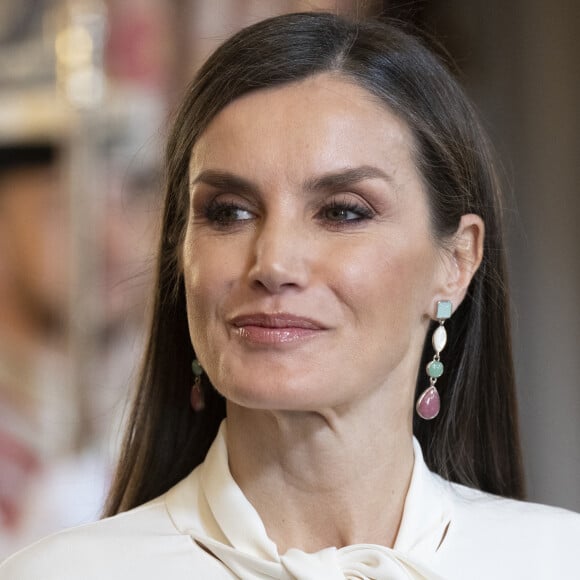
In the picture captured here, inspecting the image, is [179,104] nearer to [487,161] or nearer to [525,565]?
[487,161]

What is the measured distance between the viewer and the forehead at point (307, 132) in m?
1.61

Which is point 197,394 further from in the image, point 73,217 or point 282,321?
point 73,217

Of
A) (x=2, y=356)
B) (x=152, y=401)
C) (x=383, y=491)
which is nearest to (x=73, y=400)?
(x=2, y=356)

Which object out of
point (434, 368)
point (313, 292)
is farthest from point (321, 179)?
point (434, 368)

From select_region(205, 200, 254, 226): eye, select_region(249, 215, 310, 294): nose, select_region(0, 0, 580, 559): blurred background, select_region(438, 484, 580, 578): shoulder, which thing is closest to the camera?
select_region(249, 215, 310, 294): nose

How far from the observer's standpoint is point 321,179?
1607 millimetres

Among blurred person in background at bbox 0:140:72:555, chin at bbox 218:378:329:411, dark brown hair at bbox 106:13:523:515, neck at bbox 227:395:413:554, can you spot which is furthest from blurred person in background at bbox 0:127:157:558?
chin at bbox 218:378:329:411

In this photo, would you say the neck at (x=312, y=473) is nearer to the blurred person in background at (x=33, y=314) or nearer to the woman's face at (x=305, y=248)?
the woman's face at (x=305, y=248)

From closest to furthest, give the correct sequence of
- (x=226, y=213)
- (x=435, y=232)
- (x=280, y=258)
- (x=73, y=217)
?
1. (x=280, y=258)
2. (x=226, y=213)
3. (x=435, y=232)
4. (x=73, y=217)

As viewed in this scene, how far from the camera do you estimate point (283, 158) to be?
1.61 meters

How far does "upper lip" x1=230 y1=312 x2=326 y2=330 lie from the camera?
1.56 meters

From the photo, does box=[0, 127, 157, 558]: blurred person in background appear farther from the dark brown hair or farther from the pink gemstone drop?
the pink gemstone drop

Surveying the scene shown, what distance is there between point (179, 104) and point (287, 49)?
0.83 ft

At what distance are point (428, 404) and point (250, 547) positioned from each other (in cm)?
37
